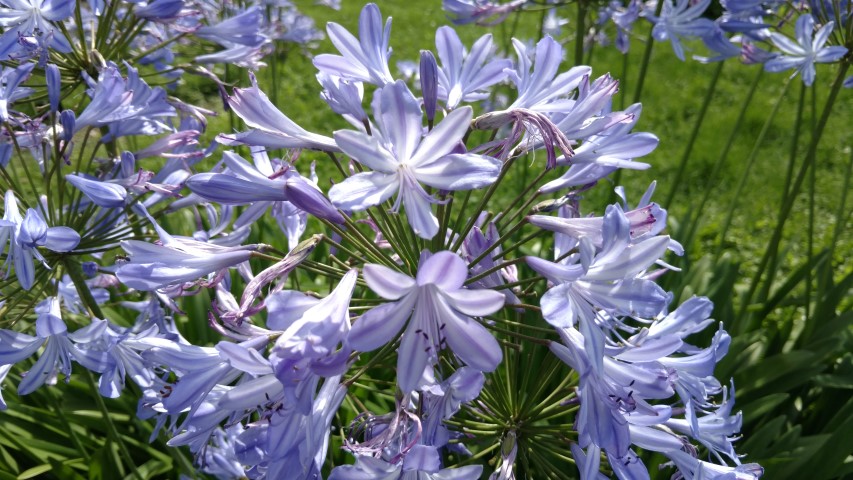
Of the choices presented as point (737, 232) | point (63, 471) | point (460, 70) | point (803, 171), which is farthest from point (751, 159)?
point (63, 471)

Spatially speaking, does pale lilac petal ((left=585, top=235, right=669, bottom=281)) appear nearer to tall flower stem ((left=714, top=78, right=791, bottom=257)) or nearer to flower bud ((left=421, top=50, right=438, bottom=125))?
flower bud ((left=421, top=50, right=438, bottom=125))

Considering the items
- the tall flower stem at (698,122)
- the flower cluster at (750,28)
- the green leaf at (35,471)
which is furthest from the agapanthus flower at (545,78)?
the green leaf at (35,471)

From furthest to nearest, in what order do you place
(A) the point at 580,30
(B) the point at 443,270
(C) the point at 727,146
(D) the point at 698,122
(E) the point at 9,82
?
1. (C) the point at 727,146
2. (D) the point at 698,122
3. (A) the point at 580,30
4. (E) the point at 9,82
5. (B) the point at 443,270

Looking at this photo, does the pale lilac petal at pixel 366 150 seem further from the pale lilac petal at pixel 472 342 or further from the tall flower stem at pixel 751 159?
the tall flower stem at pixel 751 159

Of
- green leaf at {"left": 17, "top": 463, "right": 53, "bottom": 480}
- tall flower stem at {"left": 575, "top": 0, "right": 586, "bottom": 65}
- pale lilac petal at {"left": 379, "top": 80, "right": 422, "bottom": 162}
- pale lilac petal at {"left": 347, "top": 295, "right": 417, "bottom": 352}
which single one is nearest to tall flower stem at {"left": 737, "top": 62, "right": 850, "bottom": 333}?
tall flower stem at {"left": 575, "top": 0, "right": 586, "bottom": 65}

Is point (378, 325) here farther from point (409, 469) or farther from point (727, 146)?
point (727, 146)

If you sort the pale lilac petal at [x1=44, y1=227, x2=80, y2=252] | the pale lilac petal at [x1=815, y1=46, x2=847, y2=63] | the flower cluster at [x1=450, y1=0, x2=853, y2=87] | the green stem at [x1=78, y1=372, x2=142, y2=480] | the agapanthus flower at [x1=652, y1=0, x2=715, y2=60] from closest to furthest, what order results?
the pale lilac petal at [x1=44, y1=227, x2=80, y2=252], the green stem at [x1=78, y1=372, x2=142, y2=480], the pale lilac petal at [x1=815, y1=46, x2=847, y2=63], the flower cluster at [x1=450, y1=0, x2=853, y2=87], the agapanthus flower at [x1=652, y1=0, x2=715, y2=60]

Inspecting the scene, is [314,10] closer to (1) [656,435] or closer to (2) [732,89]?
(2) [732,89]
